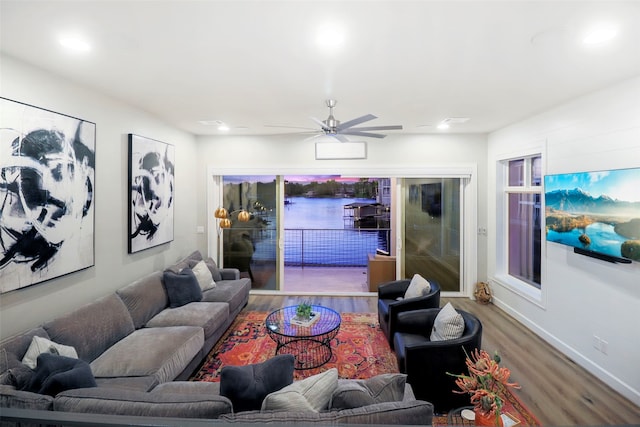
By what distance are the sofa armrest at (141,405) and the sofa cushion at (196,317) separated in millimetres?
1613

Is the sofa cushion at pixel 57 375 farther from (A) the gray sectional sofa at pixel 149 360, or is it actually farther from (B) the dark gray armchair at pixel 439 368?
(B) the dark gray armchair at pixel 439 368

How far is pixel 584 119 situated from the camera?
3.21m

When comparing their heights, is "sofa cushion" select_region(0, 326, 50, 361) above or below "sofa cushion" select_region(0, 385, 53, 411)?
above

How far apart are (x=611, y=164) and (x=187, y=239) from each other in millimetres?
5377

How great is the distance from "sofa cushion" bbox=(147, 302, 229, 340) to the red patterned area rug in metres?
0.29

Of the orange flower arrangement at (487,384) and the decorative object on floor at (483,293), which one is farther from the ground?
the orange flower arrangement at (487,384)

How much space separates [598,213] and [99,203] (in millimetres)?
4814

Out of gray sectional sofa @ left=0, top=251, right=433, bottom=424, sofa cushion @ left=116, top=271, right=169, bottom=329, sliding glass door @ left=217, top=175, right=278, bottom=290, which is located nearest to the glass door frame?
sliding glass door @ left=217, top=175, right=278, bottom=290

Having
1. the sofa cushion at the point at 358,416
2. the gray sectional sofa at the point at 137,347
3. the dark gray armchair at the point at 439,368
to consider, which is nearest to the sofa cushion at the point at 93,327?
the gray sectional sofa at the point at 137,347

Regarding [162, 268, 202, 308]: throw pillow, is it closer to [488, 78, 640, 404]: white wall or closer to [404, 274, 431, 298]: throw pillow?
[404, 274, 431, 298]: throw pillow

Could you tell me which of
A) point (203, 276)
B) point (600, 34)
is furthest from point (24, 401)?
point (600, 34)

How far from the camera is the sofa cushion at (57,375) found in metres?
1.72

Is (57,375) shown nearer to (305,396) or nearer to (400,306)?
(305,396)

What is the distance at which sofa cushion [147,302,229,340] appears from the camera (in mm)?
3227
